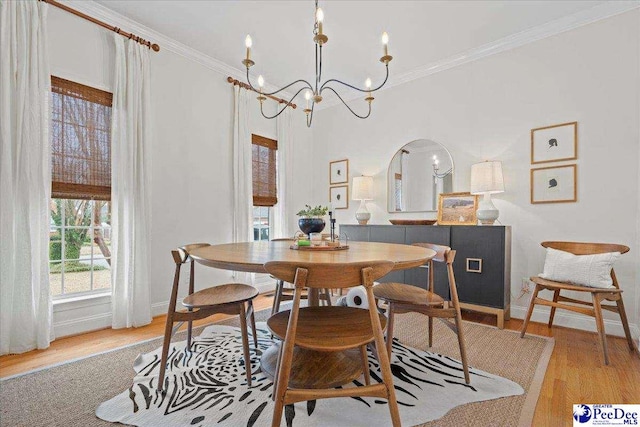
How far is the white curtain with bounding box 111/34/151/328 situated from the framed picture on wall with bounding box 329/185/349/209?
261cm

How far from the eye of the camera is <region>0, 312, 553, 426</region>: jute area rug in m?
1.51

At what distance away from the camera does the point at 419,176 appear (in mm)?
3879

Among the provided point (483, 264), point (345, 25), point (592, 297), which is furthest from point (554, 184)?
point (345, 25)

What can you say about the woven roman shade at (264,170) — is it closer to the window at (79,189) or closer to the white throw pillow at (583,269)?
the window at (79,189)

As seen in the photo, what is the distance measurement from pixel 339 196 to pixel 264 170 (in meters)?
1.21

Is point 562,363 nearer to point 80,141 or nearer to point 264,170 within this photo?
point 264,170

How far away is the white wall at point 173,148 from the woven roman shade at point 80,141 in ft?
0.48

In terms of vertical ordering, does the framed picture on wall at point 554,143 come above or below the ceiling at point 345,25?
below

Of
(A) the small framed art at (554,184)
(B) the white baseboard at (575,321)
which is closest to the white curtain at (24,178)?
(B) the white baseboard at (575,321)

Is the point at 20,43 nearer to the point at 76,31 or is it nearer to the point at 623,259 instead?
the point at 76,31

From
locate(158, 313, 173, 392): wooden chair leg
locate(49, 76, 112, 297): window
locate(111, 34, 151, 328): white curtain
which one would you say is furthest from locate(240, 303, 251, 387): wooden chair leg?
locate(49, 76, 112, 297): window

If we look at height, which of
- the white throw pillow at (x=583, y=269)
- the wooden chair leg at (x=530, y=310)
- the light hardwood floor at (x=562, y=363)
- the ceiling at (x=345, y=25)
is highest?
the ceiling at (x=345, y=25)

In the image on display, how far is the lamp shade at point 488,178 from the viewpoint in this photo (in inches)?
121

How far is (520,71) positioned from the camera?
10.4 feet
